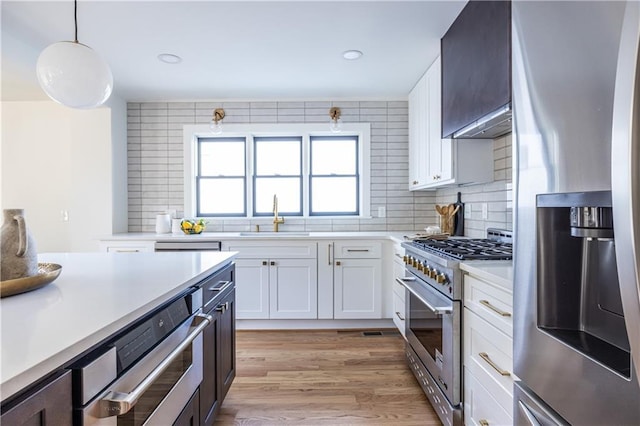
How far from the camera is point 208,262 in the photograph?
64.5 inches

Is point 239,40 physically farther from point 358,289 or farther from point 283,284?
point 358,289

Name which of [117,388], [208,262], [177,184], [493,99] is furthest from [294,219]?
[117,388]

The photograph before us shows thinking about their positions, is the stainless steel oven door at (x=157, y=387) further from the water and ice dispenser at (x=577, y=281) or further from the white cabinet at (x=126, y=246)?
the white cabinet at (x=126, y=246)

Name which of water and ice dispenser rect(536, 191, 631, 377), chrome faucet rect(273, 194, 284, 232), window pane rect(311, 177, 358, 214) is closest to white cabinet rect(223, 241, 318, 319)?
chrome faucet rect(273, 194, 284, 232)

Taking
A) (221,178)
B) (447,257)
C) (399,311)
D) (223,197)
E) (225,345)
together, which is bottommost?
(399,311)

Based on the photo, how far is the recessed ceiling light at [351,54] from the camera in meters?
2.55

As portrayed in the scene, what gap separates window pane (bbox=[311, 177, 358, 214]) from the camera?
377 cm

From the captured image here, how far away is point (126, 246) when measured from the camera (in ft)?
10.2

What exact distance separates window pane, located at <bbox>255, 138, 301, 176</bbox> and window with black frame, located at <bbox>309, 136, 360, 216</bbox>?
0.68ft

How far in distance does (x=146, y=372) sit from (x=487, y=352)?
121 cm

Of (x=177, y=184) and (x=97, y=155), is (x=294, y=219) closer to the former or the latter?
(x=177, y=184)

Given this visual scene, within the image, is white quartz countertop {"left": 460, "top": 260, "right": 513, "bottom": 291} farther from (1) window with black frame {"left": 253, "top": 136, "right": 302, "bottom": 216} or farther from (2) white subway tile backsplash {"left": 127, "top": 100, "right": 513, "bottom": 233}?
(1) window with black frame {"left": 253, "top": 136, "right": 302, "bottom": 216}

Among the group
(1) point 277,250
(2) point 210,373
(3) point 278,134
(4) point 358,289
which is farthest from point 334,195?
(2) point 210,373

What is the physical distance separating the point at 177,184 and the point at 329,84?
1979 millimetres
